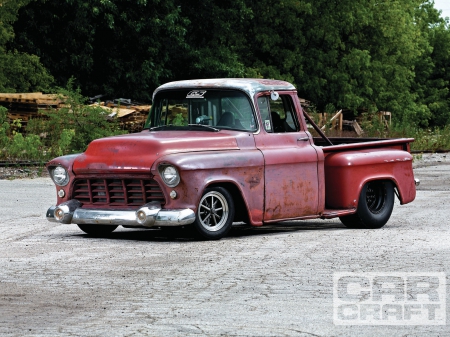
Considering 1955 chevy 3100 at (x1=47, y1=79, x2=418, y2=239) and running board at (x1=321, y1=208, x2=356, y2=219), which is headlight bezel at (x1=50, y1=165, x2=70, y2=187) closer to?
1955 chevy 3100 at (x1=47, y1=79, x2=418, y2=239)

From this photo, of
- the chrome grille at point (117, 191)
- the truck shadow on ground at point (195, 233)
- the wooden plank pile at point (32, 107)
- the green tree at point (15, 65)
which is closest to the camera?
the chrome grille at point (117, 191)

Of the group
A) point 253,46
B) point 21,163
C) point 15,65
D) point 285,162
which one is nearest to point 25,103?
point 15,65

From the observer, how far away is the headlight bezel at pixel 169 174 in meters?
11.8

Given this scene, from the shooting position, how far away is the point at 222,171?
12.1 m

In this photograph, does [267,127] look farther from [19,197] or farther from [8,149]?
[8,149]

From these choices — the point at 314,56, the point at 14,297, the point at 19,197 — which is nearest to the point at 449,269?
the point at 14,297

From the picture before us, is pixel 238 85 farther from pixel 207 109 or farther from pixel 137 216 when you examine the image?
pixel 137 216

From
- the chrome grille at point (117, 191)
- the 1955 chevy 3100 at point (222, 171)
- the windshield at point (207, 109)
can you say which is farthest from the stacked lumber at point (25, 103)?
the chrome grille at point (117, 191)

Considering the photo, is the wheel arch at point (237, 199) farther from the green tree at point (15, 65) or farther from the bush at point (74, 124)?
the green tree at point (15, 65)

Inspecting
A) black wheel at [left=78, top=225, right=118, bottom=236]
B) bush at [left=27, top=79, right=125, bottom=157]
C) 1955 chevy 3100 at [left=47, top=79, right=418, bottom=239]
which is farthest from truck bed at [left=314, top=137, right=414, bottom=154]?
bush at [left=27, top=79, right=125, bottom=157]

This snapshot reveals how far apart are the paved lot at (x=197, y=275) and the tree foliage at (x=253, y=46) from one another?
29389 mm

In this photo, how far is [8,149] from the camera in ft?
94.3

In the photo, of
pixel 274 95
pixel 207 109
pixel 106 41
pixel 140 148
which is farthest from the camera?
pixel 106 41

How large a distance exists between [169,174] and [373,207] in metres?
3.55
